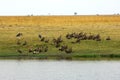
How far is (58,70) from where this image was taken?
1401 inches

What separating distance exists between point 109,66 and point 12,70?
6.24 metres

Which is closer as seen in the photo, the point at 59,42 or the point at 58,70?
the point at 58,70

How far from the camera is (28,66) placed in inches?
1508

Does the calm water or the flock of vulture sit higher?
the flock of vulture

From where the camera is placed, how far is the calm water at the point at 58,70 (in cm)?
3260

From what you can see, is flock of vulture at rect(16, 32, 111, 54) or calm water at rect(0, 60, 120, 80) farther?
flock of vulture at rect(16, 32, 111, 54)

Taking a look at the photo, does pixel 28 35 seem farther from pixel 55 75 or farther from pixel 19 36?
pixel 55 75

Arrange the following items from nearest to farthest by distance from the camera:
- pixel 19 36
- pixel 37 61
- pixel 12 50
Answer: pixel 37 61
pixel 12 50
pixel 19 36

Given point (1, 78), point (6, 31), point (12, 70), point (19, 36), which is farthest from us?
point (6, 31)

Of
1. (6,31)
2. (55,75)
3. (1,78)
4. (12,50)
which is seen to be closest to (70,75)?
(55,75)

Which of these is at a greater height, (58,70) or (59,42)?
(59,42)

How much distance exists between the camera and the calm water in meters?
32.6

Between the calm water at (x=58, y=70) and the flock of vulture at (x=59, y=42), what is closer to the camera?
the calm water at (x=58, y=70)

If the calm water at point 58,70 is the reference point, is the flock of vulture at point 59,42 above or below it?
above
